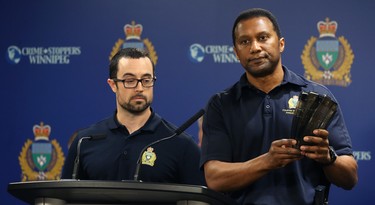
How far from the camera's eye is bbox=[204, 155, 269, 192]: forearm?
2236 mm

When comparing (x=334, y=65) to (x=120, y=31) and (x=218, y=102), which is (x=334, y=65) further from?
(x=218, y=102)

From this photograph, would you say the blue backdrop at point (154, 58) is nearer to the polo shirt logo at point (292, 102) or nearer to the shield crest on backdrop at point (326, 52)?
the shield crest on backdrop at point (326, 52)

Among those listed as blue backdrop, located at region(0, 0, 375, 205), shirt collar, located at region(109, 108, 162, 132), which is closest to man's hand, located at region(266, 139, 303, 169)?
shirt collar, located at region(109, 108, 162, 132)

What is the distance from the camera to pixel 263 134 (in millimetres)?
2387

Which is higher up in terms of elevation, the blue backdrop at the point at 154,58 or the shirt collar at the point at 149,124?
the blue backdrop at the point at 154,58

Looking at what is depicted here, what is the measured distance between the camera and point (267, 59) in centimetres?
245

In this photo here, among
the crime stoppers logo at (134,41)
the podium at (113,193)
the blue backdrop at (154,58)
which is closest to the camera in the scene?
the podium at (113,193)

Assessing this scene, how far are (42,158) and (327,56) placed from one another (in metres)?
2.09

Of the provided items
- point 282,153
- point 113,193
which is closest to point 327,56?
point 282,153

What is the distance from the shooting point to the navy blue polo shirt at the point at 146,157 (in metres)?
2.95

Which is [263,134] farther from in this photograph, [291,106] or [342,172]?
[342,172]

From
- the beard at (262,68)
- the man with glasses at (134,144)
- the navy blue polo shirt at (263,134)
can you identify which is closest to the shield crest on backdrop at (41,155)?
the man with glasses at (134,144)

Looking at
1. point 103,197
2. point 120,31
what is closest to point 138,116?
point 103,197

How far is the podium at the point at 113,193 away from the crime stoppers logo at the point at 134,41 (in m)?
2.71
